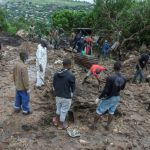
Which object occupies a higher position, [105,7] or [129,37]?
[105,7]

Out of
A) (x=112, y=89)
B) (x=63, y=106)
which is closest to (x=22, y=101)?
(x=63, y=106)

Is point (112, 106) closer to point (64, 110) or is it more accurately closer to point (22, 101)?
point (64, 110)

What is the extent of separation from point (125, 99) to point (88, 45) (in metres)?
9.13

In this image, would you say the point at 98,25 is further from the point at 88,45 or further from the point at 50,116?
the point at 50,116

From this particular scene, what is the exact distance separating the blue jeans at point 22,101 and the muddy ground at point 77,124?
0.61ft

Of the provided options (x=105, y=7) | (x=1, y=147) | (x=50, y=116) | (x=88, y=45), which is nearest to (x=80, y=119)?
(x=50, y=116)

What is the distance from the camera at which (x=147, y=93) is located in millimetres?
11758

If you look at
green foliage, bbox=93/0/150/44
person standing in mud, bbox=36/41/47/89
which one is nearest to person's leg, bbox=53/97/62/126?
person standing in mud, bbox=36/41/47/89

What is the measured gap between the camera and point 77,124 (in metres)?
8.46

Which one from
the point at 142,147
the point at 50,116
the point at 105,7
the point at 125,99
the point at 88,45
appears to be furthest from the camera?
the point at 105,7

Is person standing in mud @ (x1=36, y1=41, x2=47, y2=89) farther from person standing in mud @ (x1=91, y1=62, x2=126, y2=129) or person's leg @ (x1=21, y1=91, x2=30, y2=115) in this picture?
person standing in mud @ (x1=91, y1=62, x2=126, y2=129)

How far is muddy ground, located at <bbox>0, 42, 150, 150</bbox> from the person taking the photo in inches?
292

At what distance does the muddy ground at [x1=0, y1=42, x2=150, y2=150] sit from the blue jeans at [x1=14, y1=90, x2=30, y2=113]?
0.18 meters

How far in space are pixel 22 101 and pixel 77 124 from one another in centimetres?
143
